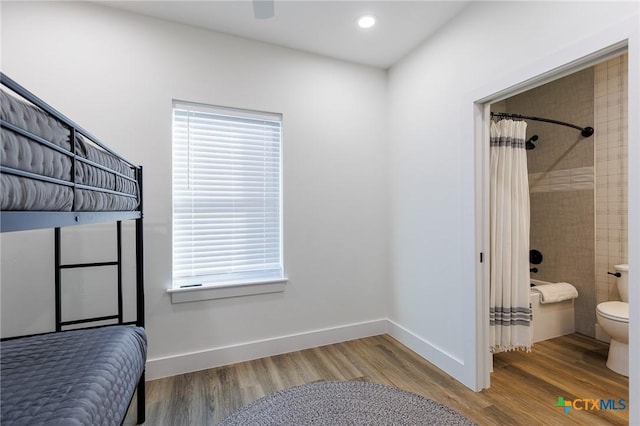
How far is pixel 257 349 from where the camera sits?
244cm

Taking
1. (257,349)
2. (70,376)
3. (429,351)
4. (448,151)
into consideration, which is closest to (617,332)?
(429,351)

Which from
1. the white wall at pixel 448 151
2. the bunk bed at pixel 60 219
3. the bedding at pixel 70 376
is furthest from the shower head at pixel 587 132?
the bedding at pixel 70 376

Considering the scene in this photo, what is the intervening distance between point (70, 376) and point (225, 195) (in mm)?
1517

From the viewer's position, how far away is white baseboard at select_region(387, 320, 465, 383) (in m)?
2.13

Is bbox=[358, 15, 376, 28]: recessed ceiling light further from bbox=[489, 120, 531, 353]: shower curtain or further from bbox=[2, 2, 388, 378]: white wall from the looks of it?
bbox=[489, 120, 531, 353]: shower curtain

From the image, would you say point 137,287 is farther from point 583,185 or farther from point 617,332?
point 583,185

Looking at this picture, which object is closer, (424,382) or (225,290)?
(424,382)

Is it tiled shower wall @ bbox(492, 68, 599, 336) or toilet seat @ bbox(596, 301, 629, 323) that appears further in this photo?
tiled shower wall @ bbox(492, 68, 599, 336)

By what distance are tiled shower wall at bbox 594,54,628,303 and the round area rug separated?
2.20 metres

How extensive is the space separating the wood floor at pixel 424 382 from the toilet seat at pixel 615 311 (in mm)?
422

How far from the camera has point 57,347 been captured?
133 cm

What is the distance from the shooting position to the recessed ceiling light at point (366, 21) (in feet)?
7.09

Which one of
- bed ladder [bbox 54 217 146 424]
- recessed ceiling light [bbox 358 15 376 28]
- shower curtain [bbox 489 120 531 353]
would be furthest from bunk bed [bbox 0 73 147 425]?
shower curtain [bbox 489 120 531 353]

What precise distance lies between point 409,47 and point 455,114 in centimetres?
84
